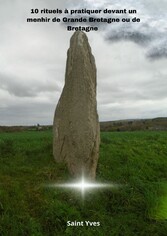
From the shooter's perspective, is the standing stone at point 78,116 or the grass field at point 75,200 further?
the standing stone at point 78,116

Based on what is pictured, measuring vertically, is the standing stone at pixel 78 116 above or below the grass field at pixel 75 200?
above

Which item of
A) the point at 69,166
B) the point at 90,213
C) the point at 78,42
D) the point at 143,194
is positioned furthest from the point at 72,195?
the point at 78,42

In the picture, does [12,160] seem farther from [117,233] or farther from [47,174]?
[117,233]

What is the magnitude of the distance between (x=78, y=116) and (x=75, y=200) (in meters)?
3.10

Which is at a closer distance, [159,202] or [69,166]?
[159,202]

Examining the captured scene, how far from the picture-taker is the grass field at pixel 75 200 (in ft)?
29.9

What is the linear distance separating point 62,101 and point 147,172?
468cm

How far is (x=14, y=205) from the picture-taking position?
9625 millimetres

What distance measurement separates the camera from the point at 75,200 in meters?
10.5

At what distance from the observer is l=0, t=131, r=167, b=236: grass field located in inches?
359

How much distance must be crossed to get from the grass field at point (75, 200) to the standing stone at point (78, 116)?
611 mm

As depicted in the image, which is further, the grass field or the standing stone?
the standing stone

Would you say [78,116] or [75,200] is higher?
[78,116]

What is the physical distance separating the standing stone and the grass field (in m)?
0.61
